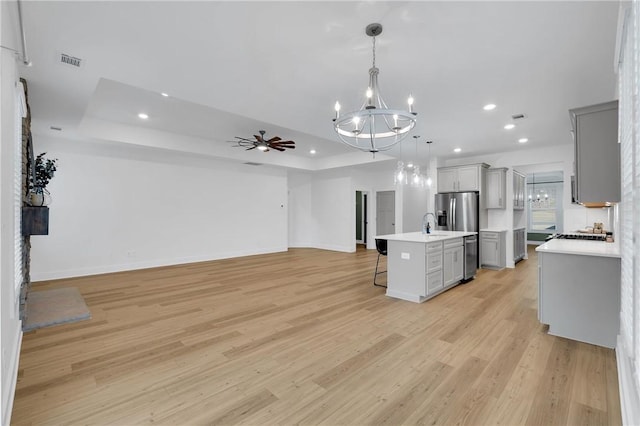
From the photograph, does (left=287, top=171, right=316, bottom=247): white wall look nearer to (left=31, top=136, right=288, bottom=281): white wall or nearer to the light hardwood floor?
(left=31, top=136, right=288, bottom=281): white wall

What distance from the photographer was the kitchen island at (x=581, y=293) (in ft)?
9.26

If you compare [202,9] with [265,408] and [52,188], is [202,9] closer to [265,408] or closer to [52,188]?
[265,408]

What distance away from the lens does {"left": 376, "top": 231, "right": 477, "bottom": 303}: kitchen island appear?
13.9ft

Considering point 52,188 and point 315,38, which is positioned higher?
point 315,38

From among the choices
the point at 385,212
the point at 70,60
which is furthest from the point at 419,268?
the point at 385,212

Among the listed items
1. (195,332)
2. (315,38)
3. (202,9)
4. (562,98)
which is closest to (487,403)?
(195,332)

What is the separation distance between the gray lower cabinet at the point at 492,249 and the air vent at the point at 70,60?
7560mm

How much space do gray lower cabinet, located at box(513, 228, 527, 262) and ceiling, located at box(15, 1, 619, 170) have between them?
3.37 m

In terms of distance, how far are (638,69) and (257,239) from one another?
8.45m

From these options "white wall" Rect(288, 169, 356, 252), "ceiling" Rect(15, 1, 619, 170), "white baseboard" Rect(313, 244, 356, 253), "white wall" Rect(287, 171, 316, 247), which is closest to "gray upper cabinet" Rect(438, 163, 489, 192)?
"ceiling" Rect(15, 1, 619, 170)

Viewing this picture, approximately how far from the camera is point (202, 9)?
2150mm

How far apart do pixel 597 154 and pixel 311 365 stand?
117 inches

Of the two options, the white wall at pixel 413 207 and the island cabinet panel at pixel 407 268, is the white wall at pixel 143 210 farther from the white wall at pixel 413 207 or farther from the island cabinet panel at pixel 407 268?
the island cabinet panel at pixel 407 268

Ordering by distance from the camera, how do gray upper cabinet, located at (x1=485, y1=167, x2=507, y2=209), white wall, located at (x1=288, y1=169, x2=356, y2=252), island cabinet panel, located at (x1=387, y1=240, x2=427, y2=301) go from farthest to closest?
1. white wall, located at (x1=288, y1=169, x2=356, y2=252)
2. gray upper cabinet, located at (x1=485, y1=167, x2=507, y2=209)
3. island cabinet panel, located at (x1=387, y1=240, x2=427, y2=301)
